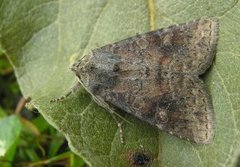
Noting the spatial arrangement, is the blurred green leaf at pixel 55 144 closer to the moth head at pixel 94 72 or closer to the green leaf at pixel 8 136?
the green leaf at pixel 8 136

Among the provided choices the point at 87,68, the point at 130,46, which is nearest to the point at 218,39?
the point at 130,46

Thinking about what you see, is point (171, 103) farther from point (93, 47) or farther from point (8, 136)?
point (8, 136)

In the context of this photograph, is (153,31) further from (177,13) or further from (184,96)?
(184,96)

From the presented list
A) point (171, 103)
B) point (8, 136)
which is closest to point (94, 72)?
point (171, 103)

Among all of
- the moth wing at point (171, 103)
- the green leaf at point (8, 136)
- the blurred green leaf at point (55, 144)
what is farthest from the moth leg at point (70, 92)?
the blurred green leaf at point (55, 144)

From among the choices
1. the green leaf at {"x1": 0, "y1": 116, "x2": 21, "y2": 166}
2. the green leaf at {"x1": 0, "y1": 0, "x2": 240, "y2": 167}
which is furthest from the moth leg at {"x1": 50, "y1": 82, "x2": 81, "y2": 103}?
the green leaf at {"x1": 0, "y1": 116, "x2": 21, "y2": 166}
